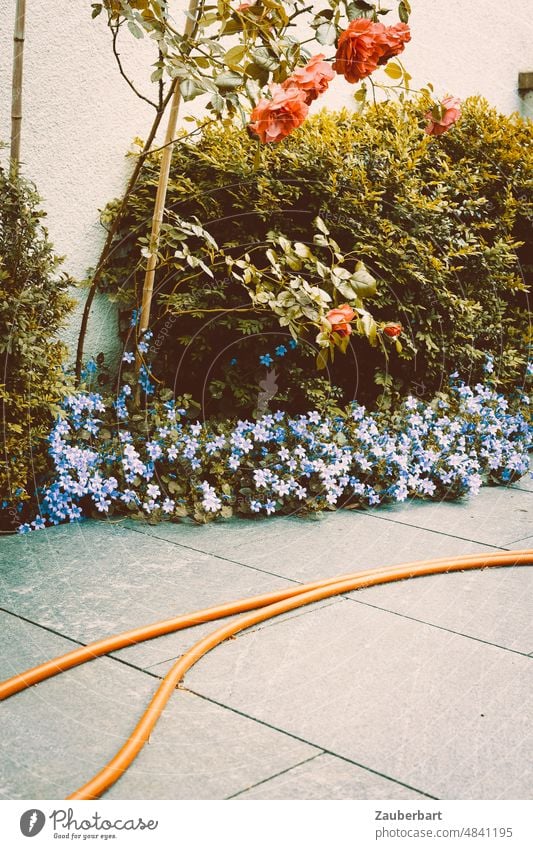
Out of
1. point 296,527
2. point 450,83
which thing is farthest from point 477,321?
point 450,83

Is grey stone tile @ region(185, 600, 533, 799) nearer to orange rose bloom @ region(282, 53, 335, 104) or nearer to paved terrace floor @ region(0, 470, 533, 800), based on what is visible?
paved terrace floor @ region(0, 470, 533, 800)

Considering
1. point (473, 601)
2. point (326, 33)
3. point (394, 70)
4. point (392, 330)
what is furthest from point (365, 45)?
point (473, 601)

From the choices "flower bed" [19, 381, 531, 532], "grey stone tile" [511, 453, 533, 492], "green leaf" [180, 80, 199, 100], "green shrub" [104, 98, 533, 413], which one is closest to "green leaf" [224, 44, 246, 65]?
"green leaf" [180, 80, 199, 100]

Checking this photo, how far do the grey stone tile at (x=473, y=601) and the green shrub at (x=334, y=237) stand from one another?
144 cm

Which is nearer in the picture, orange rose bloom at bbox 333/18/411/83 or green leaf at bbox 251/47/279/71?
orange rose bloom at bbox 333/18/411/83

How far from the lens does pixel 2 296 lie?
3527 mm

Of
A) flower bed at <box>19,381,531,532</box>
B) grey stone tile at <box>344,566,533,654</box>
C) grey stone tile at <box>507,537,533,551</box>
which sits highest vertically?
flower bed at <box>19,381,531,532</box>

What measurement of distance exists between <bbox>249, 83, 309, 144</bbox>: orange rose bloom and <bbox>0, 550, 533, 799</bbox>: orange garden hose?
5.55 feet

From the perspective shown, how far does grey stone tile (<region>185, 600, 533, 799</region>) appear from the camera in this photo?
2207mm

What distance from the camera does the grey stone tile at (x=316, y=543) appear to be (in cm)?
355

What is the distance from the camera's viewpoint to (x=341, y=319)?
3730 millimetres

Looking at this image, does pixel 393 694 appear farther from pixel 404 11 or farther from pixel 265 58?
pixel 404 11

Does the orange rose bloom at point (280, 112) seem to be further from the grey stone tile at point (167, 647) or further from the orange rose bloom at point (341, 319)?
the grey stone tile at point (167, 647)
